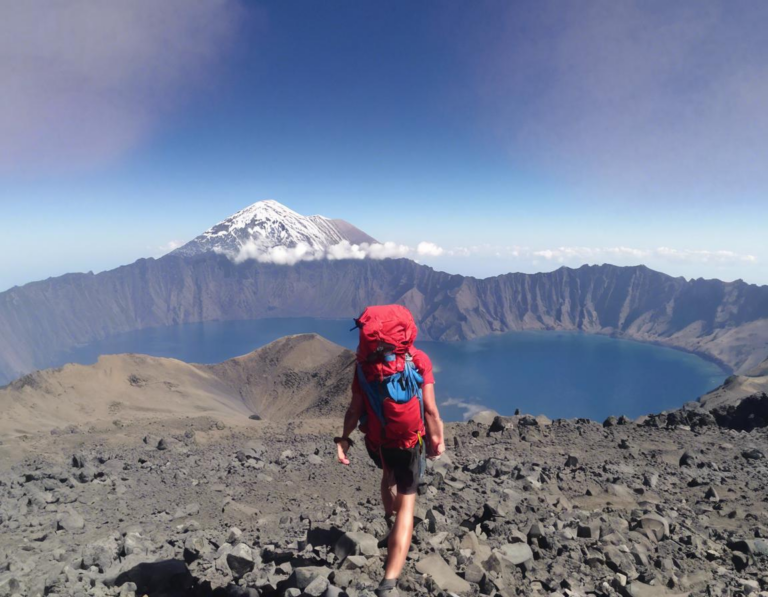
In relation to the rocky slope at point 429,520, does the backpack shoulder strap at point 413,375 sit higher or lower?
higher

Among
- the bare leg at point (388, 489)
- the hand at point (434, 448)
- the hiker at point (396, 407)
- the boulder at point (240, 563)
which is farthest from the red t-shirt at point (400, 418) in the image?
the boulder at point (240, 563)

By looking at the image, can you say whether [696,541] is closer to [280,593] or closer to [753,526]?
[753,526]

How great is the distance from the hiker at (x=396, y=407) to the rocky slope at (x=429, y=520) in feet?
1.86

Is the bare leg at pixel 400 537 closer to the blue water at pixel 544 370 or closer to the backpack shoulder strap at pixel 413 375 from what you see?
the backpack shoulder strap at pixel 413 375

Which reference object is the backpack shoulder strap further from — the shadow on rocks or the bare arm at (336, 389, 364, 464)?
the shadow on rocks

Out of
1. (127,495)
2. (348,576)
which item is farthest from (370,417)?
(127,495)

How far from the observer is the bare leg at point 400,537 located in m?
3.29

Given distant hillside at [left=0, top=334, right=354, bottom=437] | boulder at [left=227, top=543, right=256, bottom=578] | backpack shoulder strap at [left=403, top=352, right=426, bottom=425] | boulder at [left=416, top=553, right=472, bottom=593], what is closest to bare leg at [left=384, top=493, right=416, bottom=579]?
boulder at [left=416, top=553, right=472, bottom=593]

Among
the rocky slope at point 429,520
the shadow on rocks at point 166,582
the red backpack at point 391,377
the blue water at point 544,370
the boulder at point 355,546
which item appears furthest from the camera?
the blue water at point 544,370

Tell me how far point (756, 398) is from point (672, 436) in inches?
159

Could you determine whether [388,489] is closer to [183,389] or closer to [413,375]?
[413,375]

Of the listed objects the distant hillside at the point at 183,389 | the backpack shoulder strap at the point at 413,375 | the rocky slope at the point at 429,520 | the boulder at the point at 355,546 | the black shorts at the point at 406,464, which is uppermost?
the backpack shoulder strap at the point at 413,375

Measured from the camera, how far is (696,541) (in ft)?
15.1

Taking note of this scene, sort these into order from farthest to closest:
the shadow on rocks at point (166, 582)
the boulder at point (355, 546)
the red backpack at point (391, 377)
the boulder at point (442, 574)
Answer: the boulder at point (355, 546) → the shadow on rocks at point (166, 582) → the boulder at point (442, 574) → the red backpack at point (391, 377)
